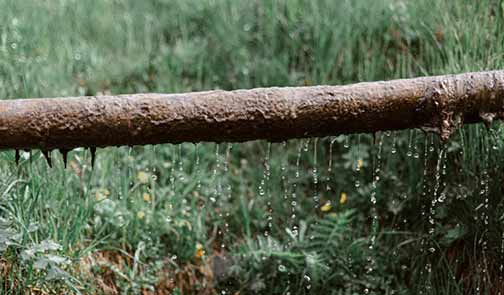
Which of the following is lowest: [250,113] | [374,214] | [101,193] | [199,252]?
[199,252]

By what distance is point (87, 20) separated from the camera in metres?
5.43

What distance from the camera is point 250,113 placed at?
2826mm

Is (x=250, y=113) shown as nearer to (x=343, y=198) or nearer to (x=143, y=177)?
(x=143, y=177)

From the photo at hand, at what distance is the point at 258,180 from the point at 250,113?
175cm

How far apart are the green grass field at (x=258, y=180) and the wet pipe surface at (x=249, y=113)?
0.35 meters

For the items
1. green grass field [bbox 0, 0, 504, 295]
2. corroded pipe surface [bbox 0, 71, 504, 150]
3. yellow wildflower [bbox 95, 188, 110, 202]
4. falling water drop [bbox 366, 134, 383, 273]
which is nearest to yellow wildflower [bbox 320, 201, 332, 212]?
green grass field [bbox 0, 0, 504, 295]

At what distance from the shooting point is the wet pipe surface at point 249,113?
108 inches

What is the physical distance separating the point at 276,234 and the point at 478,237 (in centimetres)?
118

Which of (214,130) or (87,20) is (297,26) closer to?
(87,20)

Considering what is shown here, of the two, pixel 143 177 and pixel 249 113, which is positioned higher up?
pixel 249 113

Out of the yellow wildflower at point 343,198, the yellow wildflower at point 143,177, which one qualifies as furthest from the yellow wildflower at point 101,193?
the yellow wildflower at point 343,198

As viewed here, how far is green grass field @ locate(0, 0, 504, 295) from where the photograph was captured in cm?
363

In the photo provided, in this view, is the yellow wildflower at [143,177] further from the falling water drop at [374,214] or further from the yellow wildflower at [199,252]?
the falling water drop at [374,214]

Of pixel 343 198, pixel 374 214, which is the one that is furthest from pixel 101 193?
pixel 374 214
